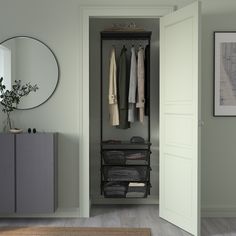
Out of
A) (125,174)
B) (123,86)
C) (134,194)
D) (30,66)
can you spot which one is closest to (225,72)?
(123,86)

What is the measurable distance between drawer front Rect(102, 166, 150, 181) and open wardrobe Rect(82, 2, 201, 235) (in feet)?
0.04

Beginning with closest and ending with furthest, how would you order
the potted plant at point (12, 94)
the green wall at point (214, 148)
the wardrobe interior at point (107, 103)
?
the potted plant at point (12, 94) < the green wall at point (214, 148) < the wardrobe interior at point (107, 103)

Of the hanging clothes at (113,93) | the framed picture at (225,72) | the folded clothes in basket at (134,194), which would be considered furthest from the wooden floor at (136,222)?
the framed picture at (225,72)

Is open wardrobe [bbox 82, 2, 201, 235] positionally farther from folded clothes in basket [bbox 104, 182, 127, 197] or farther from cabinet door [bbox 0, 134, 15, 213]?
cabinet door [bbox 0, 134, 15, 213]

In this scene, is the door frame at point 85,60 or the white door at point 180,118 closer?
the white door at point 180,118

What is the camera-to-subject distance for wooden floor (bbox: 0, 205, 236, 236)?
3881mm

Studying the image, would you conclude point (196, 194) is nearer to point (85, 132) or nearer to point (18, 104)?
point (85, 132)

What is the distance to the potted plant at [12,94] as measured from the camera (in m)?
4.18

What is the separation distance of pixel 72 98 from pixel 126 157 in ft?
3.17

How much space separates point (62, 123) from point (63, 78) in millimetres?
482

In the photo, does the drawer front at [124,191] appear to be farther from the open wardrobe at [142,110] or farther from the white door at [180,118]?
the white door at [180,118]

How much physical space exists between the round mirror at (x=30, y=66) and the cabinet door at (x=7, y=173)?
0.47 metres

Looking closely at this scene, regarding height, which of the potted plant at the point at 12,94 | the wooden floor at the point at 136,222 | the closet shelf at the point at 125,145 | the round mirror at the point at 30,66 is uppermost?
the round mirror at the point at 30,66

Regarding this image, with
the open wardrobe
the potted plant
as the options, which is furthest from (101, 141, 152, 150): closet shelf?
the potted plant
